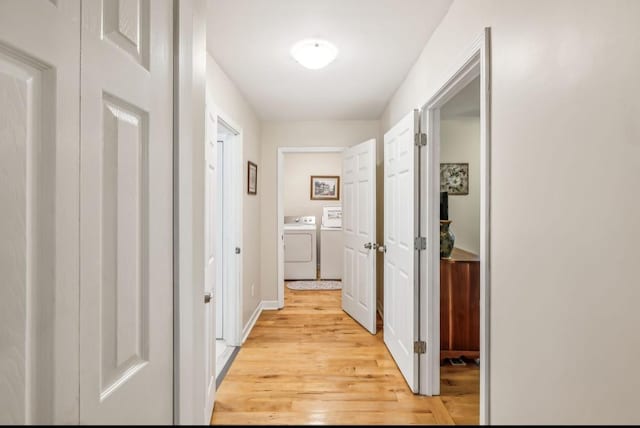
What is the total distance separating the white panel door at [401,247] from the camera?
7.13ft

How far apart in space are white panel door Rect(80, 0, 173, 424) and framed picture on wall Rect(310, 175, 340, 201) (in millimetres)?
5330

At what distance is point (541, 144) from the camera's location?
2.99ft

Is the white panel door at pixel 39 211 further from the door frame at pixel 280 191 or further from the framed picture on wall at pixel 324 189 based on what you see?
the framed picture on wall at pixel 324 189

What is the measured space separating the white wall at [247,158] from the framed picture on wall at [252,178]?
56 mm

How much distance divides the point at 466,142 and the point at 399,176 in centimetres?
130

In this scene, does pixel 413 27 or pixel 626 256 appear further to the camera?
pixel 413 27

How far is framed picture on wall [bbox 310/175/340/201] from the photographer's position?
5915 millimetres

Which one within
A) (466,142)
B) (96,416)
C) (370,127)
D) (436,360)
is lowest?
(436,360)

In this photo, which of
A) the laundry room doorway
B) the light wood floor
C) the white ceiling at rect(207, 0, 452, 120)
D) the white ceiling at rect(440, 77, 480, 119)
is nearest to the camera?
the light wood floor

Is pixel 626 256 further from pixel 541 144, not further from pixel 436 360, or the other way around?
pixel 436 360

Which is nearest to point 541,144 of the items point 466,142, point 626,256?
point 626,256

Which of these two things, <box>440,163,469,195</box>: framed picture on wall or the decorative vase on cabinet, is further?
<box>440,163,469,195</box>: framed picture on wall

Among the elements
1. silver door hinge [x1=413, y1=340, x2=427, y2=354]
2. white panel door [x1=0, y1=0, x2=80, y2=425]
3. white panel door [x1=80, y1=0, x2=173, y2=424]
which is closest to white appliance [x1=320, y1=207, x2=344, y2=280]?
silver door hinge [x1=413, y1=340, x2=427, y2=354]

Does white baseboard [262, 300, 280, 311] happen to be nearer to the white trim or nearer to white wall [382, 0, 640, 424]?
the white trim
